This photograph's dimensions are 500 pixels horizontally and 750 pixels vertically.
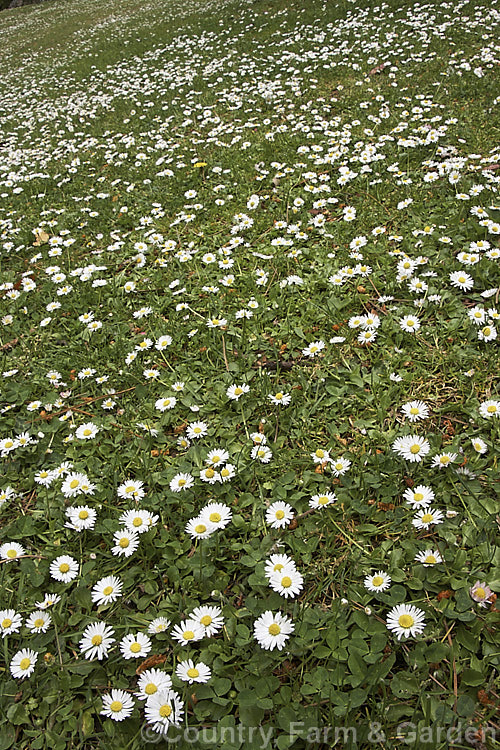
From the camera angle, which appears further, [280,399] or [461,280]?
[461,280]

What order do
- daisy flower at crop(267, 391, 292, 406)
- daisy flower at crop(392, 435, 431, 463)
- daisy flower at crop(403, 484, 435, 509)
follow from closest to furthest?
daisy flower at crop(403, 484, 435, 509)
daisy flower at crop(392, 435, 431, 463)
daisy flower at crop(267, 391, 292, 406)

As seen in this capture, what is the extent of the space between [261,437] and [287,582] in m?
0.65

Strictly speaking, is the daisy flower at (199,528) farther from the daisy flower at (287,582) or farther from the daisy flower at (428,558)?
the daisy flower at (428,558)

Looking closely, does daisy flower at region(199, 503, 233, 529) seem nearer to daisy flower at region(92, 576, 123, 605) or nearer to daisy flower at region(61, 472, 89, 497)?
daisy flower at region(92, 576, 123, 605)

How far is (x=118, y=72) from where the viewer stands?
29.4 feet

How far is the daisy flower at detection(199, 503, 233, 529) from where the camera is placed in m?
1.71

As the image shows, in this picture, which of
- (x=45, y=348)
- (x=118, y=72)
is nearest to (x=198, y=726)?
(x=45, y=348)

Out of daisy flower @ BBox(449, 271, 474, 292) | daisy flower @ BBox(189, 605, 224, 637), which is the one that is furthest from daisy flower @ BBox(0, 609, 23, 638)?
daisy flower @ BBox(449, 271, 474, 292)

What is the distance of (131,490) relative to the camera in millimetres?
1895

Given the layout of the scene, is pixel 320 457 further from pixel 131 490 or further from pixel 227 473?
pixel 131 490

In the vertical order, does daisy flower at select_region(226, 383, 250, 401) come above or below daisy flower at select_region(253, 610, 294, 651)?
above

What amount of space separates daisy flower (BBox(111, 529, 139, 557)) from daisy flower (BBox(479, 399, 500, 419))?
1.43 m

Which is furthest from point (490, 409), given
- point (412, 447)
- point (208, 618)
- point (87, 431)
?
point (87, 431)

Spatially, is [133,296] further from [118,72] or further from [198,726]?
[118,72]
